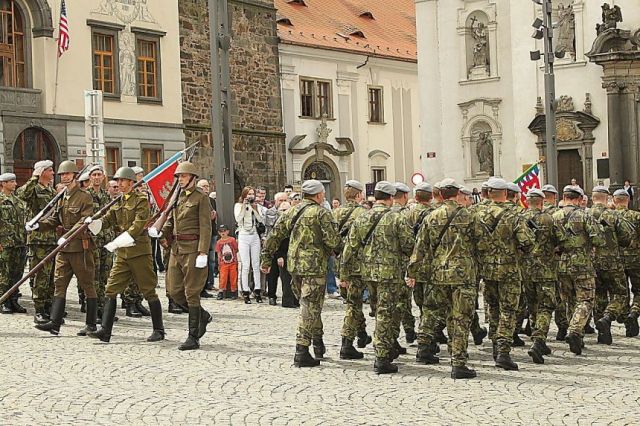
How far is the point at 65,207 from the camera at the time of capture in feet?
47.7

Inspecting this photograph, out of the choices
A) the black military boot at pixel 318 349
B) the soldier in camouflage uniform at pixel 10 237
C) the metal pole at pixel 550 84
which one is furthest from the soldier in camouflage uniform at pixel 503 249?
the metal pole at pixel 550 84

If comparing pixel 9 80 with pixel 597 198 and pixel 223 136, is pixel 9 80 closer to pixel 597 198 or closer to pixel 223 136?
pixel 223 136

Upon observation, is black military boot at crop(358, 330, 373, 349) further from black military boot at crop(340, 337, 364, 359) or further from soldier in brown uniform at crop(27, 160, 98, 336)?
soldier in brown uniform at crop(27, 160, 98, 336)

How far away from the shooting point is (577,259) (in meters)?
12.8

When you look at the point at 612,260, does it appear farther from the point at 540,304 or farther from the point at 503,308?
the point at 503,308

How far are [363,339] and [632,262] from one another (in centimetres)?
362

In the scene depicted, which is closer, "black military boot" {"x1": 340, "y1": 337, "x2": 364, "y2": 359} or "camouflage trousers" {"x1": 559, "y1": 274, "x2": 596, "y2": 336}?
"black military boot" {"x1": 340, "y1": 337, "x2": 364, "y2": 359}

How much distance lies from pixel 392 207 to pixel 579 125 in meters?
26.0

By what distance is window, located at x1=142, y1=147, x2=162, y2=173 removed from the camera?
3566 centimetres

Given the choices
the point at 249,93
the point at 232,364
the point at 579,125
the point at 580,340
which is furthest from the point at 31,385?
the point at 249,93

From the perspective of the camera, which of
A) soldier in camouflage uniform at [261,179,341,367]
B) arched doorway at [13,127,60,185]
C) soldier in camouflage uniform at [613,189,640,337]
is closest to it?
soldier in camouflage uniform at [261,179,341,367]

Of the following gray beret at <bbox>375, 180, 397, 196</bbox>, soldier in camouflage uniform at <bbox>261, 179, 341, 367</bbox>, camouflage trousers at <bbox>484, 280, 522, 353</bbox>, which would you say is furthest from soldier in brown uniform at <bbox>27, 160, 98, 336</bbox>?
camouflage trousers at <bbox>484, 280, 522, 353</bbox>

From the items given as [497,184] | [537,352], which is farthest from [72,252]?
[537,352]

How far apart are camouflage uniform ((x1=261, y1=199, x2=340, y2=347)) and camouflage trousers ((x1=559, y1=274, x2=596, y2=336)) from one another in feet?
9.05
